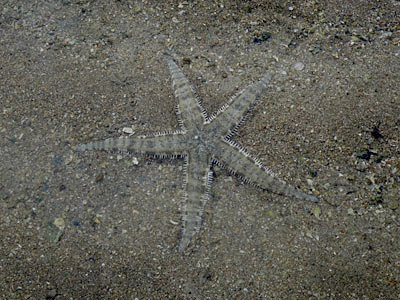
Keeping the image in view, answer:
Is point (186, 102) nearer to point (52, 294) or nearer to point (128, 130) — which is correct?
point (128, 130)

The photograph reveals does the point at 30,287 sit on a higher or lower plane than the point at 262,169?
lower

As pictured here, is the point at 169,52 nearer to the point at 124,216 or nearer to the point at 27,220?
the point at 124,216

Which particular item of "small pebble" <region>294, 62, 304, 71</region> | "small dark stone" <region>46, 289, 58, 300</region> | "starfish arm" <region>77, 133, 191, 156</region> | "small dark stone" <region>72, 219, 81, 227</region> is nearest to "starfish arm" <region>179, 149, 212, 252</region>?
"starfish arm" <region>77, 133, 191, 156</region>

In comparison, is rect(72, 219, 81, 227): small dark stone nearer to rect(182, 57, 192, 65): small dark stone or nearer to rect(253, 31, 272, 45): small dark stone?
rect(182, 57, 192, 65): small dark stone

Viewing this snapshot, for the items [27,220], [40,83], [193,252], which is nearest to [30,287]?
[27,220]

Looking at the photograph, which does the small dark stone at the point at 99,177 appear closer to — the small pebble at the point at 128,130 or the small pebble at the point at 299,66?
the small pebble at the point at 128,130
